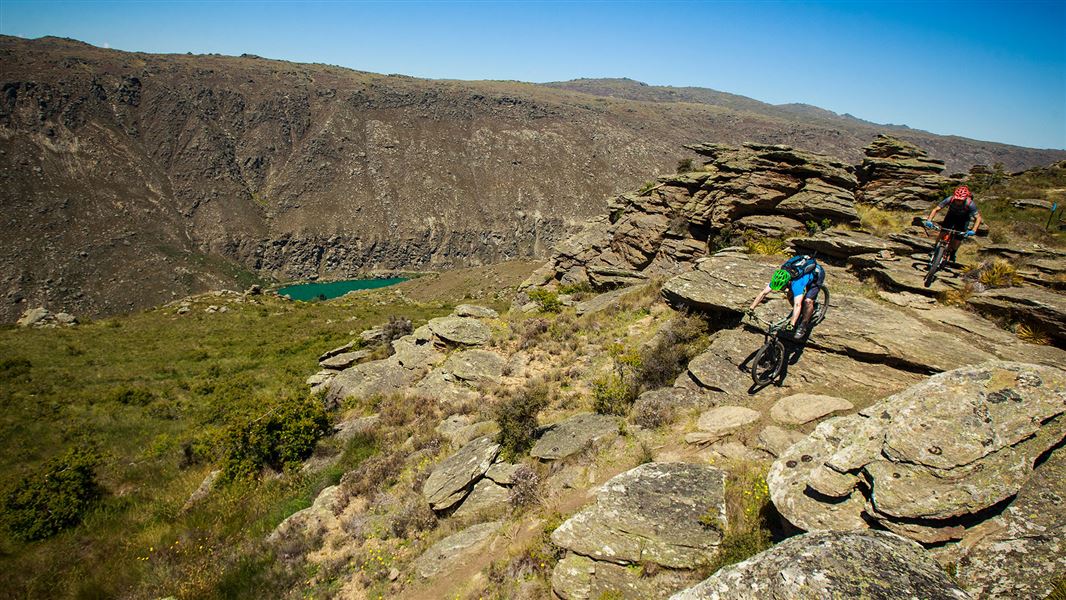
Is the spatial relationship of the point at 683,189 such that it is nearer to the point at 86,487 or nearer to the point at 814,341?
the point at 814,341

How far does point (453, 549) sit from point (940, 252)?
12.2 metres

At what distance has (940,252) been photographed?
10008 millimetres

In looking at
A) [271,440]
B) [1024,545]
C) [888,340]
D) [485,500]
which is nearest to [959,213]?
[888,340]

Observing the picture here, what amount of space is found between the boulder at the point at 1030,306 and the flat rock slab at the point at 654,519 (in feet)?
22.2

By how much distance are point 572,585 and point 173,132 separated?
134 m

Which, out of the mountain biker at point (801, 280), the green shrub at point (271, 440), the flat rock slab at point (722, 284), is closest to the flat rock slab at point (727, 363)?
the flat rock slab at point (722, 284)

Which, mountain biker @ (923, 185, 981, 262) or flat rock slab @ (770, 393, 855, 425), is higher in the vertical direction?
mountain biker @ (923, 185, 981, 262)

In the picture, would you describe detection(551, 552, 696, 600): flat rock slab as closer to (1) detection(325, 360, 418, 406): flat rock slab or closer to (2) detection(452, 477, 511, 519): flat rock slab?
(2) detection(452, 477, 511, 519): flat rock slab

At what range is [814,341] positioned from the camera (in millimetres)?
9047

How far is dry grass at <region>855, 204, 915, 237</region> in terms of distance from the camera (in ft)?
46.6

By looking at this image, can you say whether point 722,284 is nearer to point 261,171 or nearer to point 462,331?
point 462,331

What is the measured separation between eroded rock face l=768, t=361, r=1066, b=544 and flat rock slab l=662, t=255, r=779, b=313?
5.60m

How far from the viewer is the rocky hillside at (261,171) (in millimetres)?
70750

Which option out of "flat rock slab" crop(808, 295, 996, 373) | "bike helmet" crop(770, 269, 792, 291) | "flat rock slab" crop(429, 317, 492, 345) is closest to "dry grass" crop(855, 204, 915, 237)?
"flat rock slab" crop(808, 295, 996, 373)
